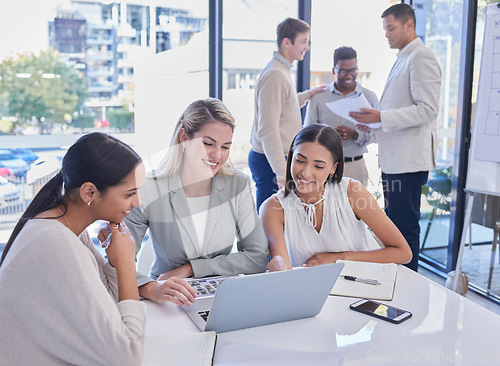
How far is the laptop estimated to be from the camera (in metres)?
1.17

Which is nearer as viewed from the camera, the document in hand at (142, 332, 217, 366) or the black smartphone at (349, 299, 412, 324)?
the document in hand at (142, 332, 217, 366)

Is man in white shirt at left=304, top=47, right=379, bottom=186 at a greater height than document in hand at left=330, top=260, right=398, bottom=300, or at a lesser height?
greater

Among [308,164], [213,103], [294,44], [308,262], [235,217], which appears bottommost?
[308,262]

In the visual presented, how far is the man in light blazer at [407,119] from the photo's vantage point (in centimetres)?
294

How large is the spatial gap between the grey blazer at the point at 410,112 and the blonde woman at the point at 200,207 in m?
1.39

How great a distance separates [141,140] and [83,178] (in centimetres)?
252

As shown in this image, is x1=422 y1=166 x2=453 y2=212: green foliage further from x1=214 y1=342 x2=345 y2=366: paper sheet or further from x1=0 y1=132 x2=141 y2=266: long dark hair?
x1=0 y1=132 x2=141 y2=266: long dark hair

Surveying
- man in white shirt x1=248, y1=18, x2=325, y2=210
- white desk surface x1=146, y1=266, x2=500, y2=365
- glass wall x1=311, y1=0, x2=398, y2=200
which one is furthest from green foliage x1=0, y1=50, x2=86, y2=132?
white desk surface x1=146, y1=266, x2=500, y2=365

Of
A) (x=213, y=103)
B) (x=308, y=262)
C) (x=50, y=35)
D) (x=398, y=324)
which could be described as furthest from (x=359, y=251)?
(x=50, y=35)

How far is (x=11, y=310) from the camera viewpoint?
0.99 metres

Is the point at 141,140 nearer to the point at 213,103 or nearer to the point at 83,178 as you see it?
the point at 213,103

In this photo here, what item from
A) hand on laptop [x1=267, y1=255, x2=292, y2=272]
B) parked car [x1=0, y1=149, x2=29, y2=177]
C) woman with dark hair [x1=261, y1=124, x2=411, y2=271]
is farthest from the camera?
parked car [x1=0, y1=149, x2=29, y2=177]

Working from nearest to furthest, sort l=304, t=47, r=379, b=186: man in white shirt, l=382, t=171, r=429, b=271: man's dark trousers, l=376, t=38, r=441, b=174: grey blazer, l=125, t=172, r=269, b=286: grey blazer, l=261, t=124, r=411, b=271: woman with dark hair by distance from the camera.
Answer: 1. l=125, t=172, r=269, b=286: grey blazer
2. l=261, t=124, r=411, b=271: woman with dark hair
3. l=376, t=38, r=441, b=174: grey blazer
4. l=382, t=171, r=429, b=271: man's dark trousers
5. l=304, t=47, r=379, b=186: man in white shirt

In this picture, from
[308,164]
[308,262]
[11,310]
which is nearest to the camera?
[11,310]
